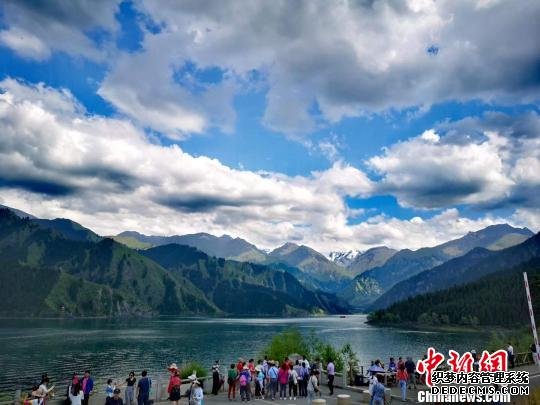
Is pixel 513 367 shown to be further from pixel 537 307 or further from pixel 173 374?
pixel 537 307

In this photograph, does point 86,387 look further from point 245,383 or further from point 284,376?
point 284,376

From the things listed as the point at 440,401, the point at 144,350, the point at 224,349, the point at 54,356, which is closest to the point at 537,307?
the point at 224,349

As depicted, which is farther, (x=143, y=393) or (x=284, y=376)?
(x=284, y=376)

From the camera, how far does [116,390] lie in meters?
23.9

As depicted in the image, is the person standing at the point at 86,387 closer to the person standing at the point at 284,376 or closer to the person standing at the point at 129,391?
the person standing at the point at 129,391

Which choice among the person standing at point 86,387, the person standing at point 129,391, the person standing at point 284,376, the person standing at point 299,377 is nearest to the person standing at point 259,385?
the person standing at point 284,376

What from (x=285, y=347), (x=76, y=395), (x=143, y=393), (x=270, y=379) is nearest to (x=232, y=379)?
(x=270, y=379)

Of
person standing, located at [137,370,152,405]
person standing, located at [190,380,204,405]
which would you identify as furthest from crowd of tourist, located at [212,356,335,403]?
person standing, located at [137,370,152,405]

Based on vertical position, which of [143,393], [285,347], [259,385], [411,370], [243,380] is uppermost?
[285,347]

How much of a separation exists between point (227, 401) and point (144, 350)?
113 metres

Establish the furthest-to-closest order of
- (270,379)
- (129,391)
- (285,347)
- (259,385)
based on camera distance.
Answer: (285,347), (259,385), (270,379), (129,391)

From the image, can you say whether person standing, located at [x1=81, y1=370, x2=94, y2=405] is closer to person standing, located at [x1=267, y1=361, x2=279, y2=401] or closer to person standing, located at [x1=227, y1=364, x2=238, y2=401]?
person standing, located at [x1=227, y1=364, x2=238, y2=401]

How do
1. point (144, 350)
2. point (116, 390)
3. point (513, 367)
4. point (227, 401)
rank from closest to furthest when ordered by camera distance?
1. point (116, 390)
2. point (227, 401)
3. point (513, 367)
4. point (144, 350)

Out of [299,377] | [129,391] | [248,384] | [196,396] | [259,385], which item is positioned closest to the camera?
[196,396]
